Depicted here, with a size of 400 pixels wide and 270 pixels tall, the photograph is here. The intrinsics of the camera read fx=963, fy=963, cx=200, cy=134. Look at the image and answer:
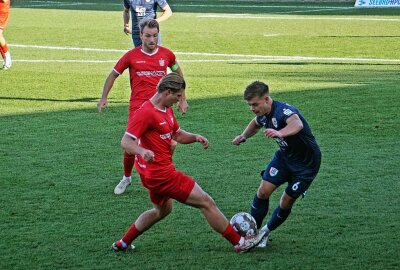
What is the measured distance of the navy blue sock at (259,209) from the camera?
8781mm

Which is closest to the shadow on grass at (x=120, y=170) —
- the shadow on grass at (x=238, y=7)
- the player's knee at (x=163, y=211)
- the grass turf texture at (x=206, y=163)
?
the grass turf texture at (x=206, y=163)

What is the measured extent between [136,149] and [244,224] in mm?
1417

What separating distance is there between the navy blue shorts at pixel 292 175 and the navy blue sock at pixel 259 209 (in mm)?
310

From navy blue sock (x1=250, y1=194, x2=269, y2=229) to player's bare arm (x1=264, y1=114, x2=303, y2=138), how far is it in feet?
3.16

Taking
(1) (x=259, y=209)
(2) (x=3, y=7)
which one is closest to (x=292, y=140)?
(1) (x=259, y=209)

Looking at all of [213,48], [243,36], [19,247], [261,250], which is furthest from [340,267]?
[243,36]

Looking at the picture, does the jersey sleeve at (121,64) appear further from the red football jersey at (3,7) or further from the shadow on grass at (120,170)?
the red football jersey at (3,7)

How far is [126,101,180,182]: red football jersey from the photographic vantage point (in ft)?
25.8

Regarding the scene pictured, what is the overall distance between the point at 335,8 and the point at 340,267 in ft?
116

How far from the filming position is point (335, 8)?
138ft

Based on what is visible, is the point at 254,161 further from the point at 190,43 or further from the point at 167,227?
the point at 190,43

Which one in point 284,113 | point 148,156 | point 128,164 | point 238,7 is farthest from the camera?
point 238,7

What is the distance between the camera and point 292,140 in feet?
27.3

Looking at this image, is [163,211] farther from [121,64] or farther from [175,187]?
[121,64]
